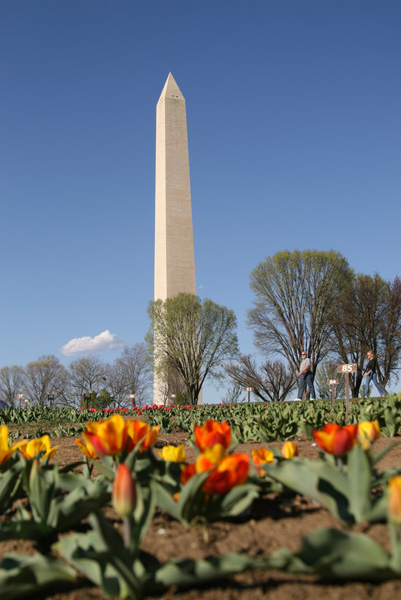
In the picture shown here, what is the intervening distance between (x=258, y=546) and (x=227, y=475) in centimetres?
22

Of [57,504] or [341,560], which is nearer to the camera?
[341,560]

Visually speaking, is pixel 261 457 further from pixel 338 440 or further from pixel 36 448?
pixel 36 448

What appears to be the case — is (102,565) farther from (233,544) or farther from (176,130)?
(176,130)

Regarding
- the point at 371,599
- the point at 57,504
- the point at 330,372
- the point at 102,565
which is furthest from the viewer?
the point at 330,372

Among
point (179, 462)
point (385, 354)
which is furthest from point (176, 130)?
point (179, 462)

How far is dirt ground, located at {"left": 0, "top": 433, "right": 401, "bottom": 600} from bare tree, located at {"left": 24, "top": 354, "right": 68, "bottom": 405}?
4923 centimetres

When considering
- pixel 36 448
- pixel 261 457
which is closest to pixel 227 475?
pixel 261 457

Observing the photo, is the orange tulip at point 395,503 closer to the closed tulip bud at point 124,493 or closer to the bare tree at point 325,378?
the closed tulip bud at point 124,493

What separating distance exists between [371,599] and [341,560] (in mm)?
110

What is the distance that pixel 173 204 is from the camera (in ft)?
103

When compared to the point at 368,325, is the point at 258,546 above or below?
below

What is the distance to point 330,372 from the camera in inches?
1423

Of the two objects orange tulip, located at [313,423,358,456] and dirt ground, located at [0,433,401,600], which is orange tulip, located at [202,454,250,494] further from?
orange tulip, located at [313,423,358,456]

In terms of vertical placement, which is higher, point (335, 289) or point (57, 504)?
point (335, 289)
